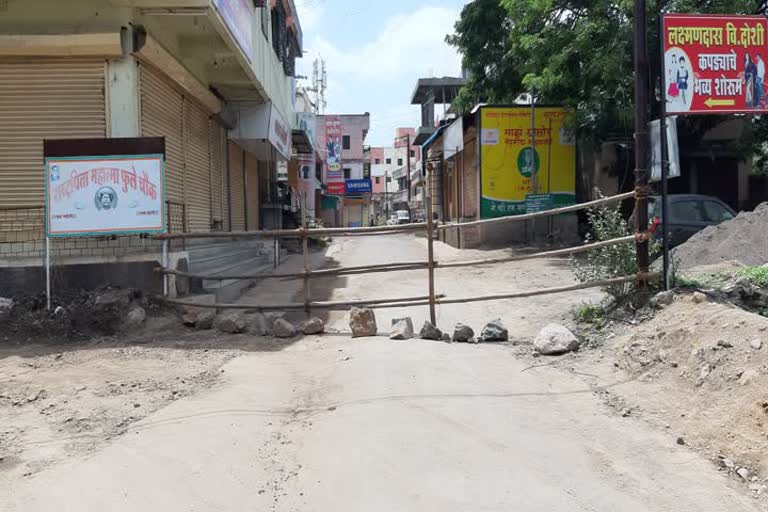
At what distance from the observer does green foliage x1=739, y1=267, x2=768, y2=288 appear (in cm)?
664

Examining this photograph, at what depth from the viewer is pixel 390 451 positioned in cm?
409

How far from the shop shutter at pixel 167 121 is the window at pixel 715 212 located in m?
9.96

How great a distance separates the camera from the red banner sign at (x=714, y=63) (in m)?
6.76

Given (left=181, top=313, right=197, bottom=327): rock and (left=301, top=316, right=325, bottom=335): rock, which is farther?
(left=181, top=313, right=197, bottom=327): rock

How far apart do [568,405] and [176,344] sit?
439 centimetres

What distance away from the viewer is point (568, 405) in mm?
5008

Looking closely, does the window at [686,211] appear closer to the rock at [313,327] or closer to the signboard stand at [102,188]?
the rock at [313,327]

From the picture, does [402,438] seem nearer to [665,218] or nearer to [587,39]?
[665,218]

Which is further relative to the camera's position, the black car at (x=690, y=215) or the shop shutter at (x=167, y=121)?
the black car at (x=690, y=215)

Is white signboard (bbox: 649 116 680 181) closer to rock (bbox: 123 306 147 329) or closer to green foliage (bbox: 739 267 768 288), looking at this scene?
green foliage (bbox: 739 267 768 288)

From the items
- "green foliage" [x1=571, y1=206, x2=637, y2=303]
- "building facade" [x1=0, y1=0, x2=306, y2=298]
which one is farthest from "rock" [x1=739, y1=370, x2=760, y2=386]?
"building facade" [x1=0, y1=0, x2=306, y2=298]

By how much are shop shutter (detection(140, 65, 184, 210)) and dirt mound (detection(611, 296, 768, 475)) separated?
21.5ft

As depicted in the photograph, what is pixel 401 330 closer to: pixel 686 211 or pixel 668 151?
pixel 668 151

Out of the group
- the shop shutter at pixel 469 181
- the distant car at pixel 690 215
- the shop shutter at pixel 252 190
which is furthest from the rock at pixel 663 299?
the shop shutter at pixel 252 190
